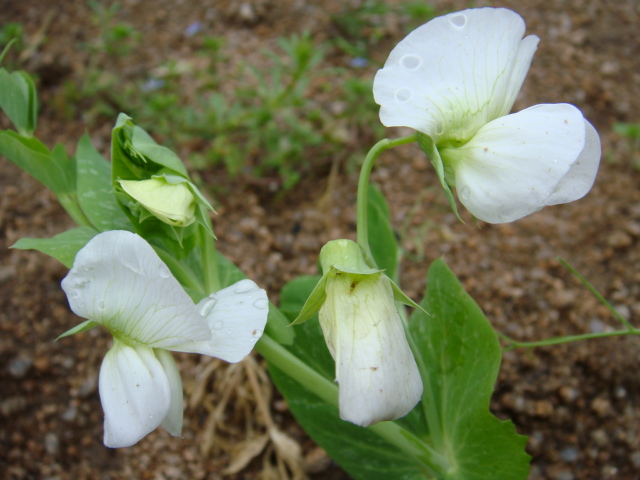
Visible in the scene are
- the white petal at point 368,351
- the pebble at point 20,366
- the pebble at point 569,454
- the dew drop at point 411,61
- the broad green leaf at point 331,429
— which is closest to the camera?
the white petal at point 368,351

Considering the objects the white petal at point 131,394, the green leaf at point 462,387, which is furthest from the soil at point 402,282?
the white petal at point 131,394

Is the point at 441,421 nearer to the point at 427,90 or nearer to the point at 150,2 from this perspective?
the point at 427,90

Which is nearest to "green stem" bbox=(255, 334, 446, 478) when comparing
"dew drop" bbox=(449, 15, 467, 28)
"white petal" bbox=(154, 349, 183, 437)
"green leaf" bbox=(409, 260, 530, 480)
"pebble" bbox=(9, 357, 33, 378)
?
"green leaf" bbox=(409, 260, 530, 480)

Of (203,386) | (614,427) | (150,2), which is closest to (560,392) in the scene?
(614,427)

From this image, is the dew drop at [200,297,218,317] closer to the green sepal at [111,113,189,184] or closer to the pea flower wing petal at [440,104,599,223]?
the green sepal at [111,113,189,184]

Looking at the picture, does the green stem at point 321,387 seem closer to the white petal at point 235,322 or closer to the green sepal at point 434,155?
the white petal at point 235,322
